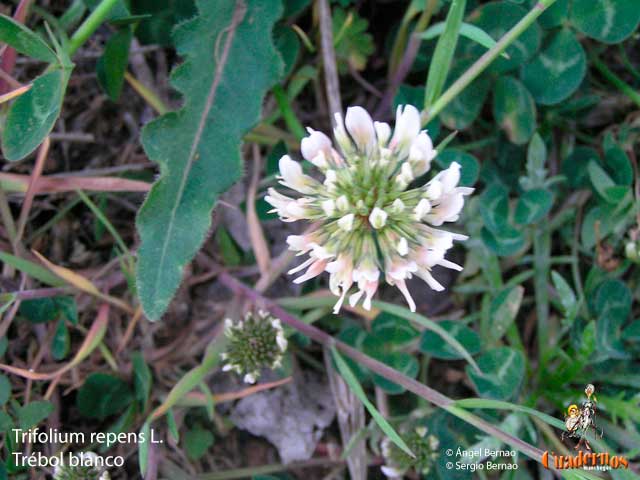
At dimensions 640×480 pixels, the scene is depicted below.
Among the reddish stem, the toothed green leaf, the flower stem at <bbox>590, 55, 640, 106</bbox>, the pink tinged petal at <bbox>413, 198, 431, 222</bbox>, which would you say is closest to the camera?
the pink tinged petal at <bbox>413, 198, 431, 222</bbox>

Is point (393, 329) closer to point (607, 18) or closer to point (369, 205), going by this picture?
point (369, 205)

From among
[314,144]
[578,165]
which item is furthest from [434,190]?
[578,165]

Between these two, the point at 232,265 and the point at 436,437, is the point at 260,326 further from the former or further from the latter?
the point at 436,437

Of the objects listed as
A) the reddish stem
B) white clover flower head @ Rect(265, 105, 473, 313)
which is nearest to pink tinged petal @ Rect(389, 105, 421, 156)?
white clover flower head @ Rect(265, 105, 473, 313)

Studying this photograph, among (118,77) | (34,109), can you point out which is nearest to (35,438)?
(34,109)

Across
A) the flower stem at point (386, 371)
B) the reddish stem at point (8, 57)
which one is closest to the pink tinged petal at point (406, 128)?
the flower stem at point (386, 371)

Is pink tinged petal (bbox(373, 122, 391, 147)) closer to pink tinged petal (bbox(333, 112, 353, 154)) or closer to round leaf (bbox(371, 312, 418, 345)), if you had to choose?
pink tinged petal (bbox(333, 112, 353, 154))
